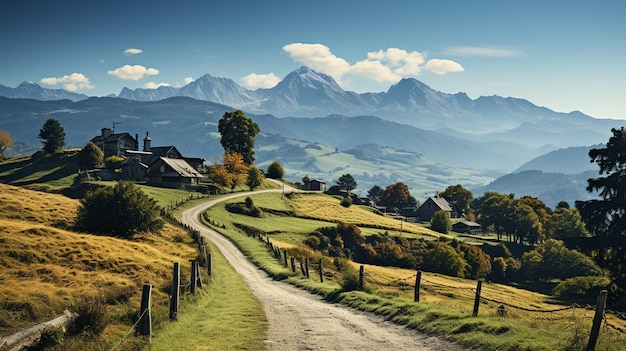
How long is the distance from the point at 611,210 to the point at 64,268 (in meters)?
39.5

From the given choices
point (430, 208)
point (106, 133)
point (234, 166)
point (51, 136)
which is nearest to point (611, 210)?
point (234, 166)

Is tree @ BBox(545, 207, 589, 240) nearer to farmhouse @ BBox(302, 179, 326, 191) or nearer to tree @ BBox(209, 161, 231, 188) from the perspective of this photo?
farmhouse @ BBox(302, 179, 326, 191)

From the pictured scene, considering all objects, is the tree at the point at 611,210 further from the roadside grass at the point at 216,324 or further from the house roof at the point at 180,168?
the house roof at the point at 180,168

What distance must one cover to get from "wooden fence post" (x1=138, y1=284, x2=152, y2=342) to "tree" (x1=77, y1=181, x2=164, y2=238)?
32030mm

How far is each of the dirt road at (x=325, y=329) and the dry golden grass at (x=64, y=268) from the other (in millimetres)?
7132

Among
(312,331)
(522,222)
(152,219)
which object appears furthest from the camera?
(522,222)

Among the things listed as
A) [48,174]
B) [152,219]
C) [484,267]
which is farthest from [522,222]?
[48,174]

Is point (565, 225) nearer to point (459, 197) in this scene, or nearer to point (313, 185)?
point (459, 197)

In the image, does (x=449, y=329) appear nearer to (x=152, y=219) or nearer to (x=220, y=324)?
(x=220, y=324)

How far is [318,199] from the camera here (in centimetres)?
12812

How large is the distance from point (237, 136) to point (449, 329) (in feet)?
385

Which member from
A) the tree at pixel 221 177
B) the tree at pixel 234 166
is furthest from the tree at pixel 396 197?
the tree at pixel 221 177

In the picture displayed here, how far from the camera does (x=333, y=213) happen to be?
11325 centimetres

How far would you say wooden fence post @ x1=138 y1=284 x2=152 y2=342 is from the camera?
635 inches
